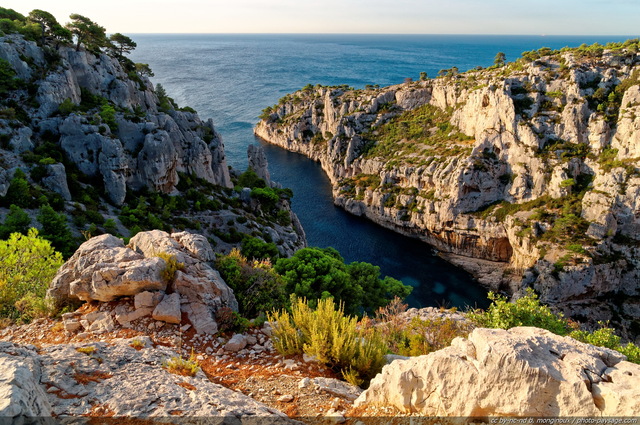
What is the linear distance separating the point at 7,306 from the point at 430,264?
6226cm

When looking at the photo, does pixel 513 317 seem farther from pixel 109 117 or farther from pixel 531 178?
pixel 531 178

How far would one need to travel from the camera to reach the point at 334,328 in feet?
33.6

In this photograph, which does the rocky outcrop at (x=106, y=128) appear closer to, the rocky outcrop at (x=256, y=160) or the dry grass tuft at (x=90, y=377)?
the rocky outcrop at (x=256, y=160)

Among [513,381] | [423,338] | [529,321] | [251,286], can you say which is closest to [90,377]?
[251,286]

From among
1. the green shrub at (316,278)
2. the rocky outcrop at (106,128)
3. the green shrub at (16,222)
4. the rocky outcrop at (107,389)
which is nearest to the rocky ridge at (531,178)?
the green shrub at (316,278)

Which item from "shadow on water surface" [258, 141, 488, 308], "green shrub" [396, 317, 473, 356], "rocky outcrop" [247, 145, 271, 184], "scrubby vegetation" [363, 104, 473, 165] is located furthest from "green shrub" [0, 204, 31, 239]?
"scrubby vegetation" [363, 104, 473, 165]

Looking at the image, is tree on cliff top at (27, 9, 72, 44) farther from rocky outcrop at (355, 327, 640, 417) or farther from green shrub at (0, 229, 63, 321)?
rocky outcrop at (355, 327, 640, 417)

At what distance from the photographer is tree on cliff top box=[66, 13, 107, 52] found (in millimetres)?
49906

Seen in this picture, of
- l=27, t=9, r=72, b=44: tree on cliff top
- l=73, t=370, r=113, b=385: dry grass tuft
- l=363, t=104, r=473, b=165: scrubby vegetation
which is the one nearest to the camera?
l=73, t=370, r=113, b=385: dry grass tuft

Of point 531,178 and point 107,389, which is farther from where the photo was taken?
point 531,178

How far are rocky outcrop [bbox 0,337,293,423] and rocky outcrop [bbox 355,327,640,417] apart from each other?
118 inches

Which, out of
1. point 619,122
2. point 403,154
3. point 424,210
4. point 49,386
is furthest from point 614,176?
point 49,386

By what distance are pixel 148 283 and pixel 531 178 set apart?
222 ft

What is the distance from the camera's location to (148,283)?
12.8m
